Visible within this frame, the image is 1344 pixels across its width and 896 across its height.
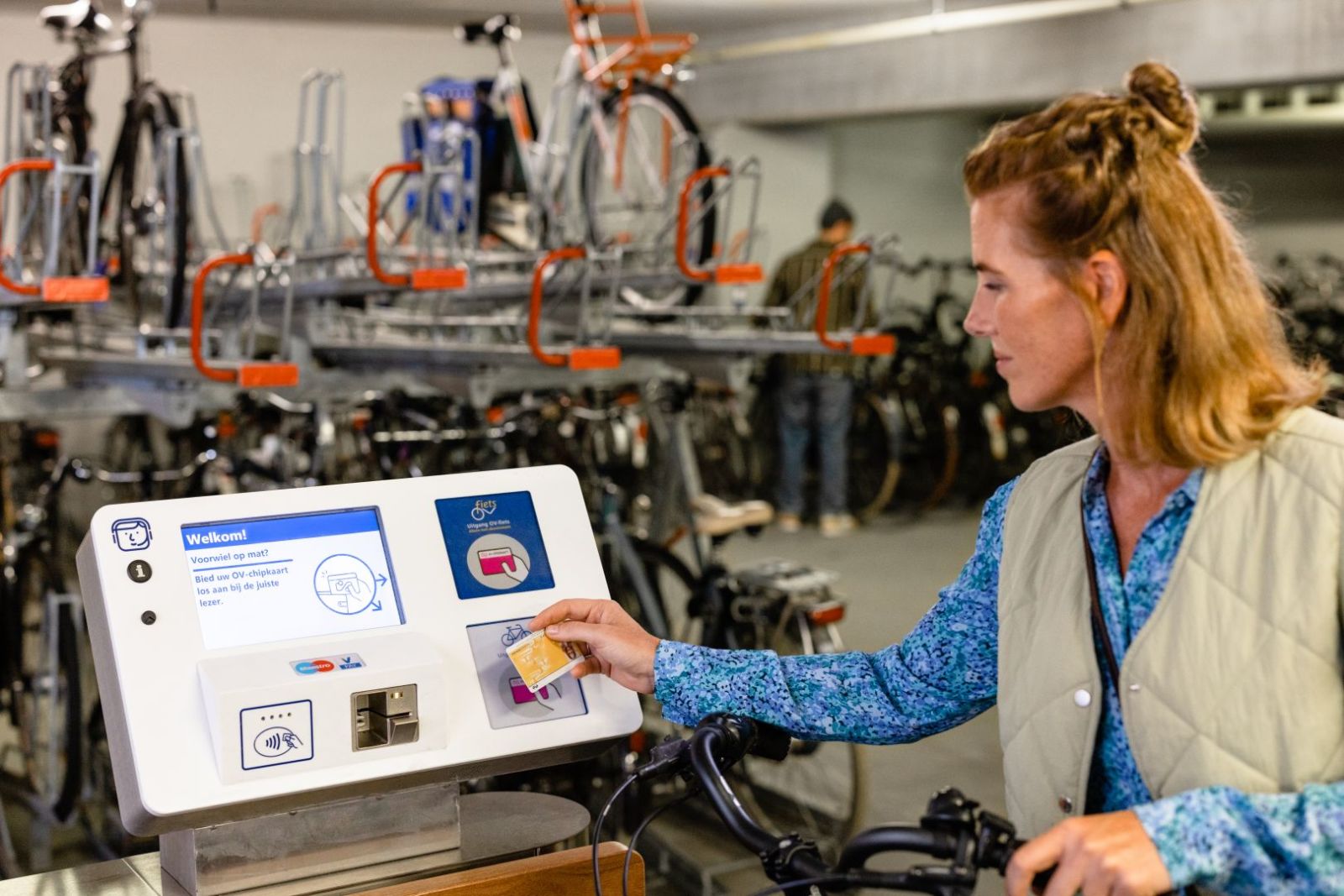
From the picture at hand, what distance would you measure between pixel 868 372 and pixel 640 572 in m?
4.63

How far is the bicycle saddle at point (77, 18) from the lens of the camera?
4.57 meters

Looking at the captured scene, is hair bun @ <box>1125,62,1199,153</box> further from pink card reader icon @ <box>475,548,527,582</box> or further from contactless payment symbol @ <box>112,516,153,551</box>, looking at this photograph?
contactless payment symbol @ <box>112,516,153,551</box>

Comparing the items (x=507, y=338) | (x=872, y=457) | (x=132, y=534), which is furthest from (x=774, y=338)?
(x=872, y=457)

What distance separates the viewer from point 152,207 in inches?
195

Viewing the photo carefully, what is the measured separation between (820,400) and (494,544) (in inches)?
258

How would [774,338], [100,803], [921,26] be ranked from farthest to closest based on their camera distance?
[921,26] → [100,803] → [774,338]

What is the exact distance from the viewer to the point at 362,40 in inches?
338

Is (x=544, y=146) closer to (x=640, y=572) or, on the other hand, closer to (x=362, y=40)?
(x=640, y=572)

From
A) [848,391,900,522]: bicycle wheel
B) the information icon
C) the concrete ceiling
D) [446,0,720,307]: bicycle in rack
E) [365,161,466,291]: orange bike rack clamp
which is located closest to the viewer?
the information icon

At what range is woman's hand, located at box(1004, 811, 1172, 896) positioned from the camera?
1.13 m

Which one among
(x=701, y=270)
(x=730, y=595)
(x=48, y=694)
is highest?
(x=701, y=270)

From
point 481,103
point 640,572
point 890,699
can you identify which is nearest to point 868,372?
point 481,103

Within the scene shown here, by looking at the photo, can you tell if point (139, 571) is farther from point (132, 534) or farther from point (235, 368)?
point (235, 368)

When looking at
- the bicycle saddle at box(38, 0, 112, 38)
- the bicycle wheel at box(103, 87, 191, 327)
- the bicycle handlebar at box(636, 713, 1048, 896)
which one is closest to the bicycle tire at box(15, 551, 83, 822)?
the bicycle wheel at box(103, 87, 191, 327)
